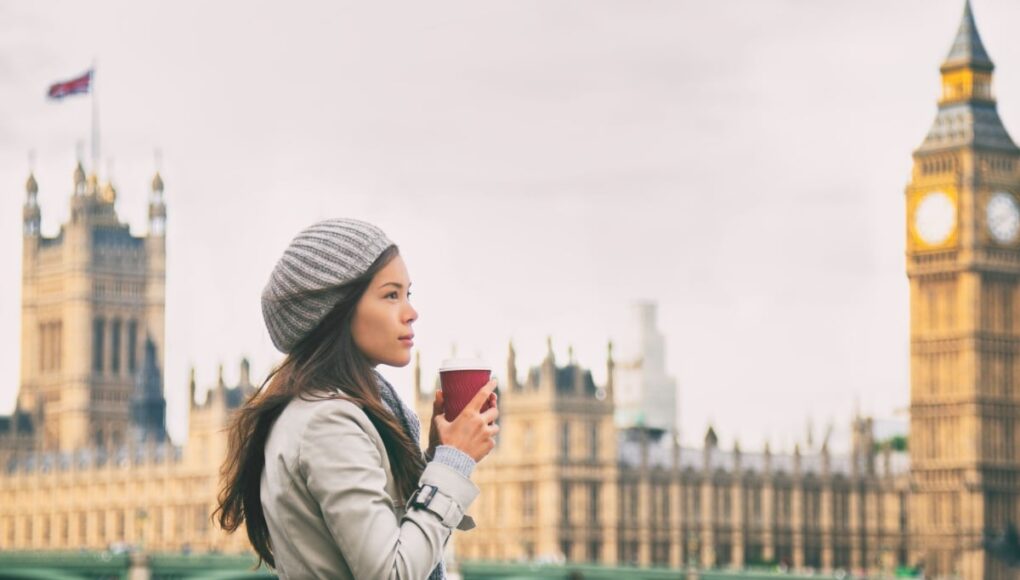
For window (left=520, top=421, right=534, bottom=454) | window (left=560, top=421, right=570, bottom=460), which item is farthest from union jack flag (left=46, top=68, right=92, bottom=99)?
window (left=560, top=421, right=570, bottom=460)

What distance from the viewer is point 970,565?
7956 cm

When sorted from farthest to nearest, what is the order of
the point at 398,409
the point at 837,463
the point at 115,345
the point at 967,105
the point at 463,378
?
the point at 115,345, the point at 837,463, the point at 967,105, the point at 398,409, the point at 463,378

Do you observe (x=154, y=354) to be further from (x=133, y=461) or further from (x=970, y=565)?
(x=970, y=565)

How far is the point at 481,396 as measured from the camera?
431 centimetres

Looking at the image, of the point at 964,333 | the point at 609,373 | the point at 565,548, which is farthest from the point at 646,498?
the point at 964,333

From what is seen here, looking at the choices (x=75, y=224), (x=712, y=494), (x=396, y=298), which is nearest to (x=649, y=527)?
(x=712, y=494)

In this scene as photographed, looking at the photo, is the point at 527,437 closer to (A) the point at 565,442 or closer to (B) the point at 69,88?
(A) the point at 565,442

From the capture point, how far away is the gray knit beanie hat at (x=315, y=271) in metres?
4.33

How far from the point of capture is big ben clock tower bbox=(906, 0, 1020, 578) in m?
79.6

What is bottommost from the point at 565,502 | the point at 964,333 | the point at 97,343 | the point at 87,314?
the point at 565,502

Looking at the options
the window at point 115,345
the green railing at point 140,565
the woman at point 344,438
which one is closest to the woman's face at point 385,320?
the woman at point 344,438

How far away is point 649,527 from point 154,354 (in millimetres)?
46835

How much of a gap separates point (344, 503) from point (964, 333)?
77.7m

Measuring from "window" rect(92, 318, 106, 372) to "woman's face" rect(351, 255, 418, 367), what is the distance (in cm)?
12006
